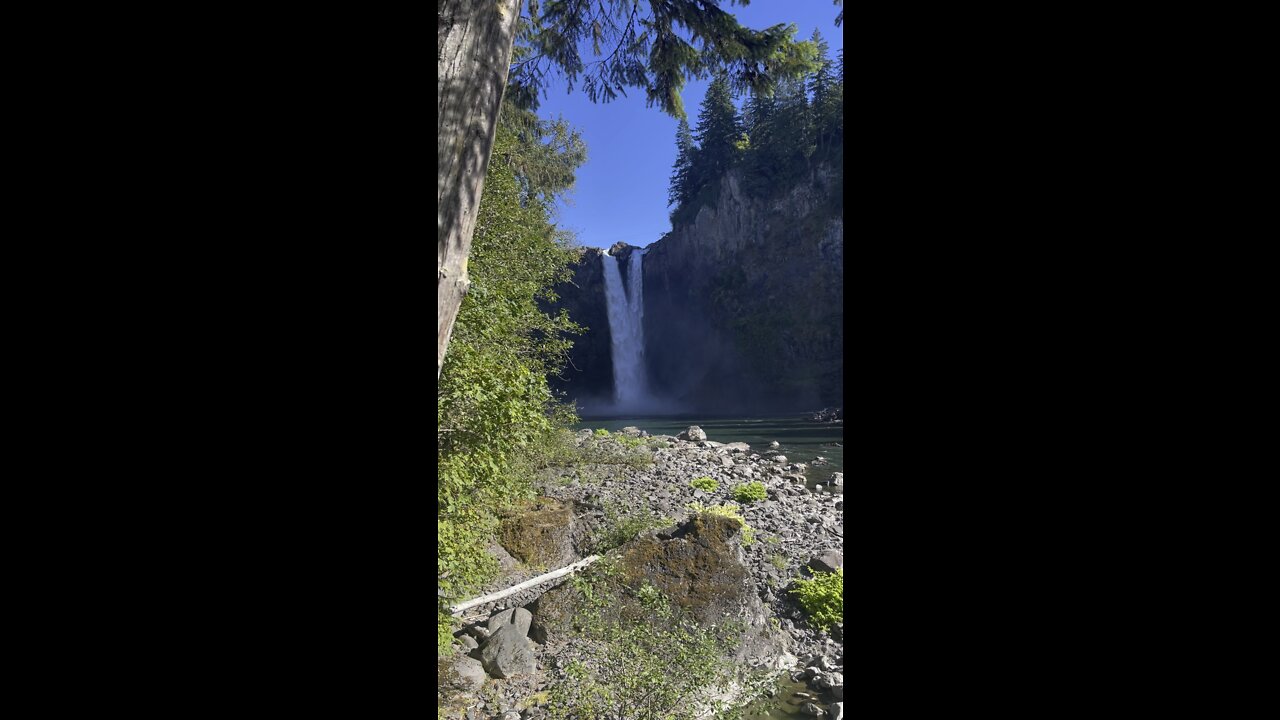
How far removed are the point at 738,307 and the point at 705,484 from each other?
1049 inches

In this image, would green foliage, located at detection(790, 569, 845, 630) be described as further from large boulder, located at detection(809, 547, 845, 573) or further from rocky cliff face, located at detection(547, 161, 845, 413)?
rocky cliff face, located at detection(547, 161, 845, 413)

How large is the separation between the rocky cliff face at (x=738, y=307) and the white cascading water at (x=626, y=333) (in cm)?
58

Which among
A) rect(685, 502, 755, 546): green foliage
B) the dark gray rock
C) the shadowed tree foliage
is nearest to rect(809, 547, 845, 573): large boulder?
rect(685, 502, 755, 546): green foliage

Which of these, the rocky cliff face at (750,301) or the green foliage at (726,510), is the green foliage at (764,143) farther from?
the green foliage at (726,510)

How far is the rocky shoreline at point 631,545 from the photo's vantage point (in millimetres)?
4652

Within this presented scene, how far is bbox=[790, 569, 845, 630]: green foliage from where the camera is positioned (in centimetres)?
577

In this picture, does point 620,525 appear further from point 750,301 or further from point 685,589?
point 750,301

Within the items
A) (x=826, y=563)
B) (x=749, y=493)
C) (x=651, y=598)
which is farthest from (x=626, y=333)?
(x=651, y=598)

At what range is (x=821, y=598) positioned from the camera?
6.04 metres

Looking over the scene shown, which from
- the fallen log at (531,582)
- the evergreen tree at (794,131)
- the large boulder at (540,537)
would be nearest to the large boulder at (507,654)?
the fallen log at (531,582)
